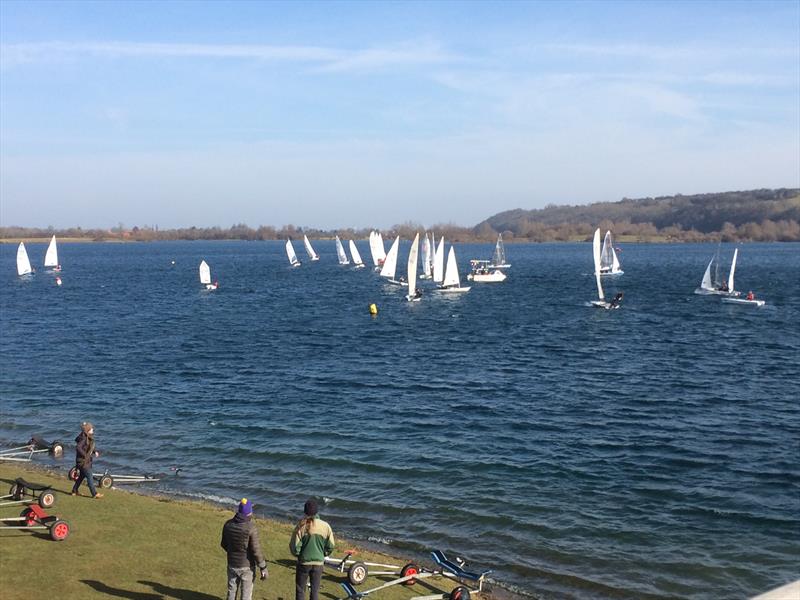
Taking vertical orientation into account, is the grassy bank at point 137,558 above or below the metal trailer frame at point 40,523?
below

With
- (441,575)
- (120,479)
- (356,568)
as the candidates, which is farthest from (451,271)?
(356,568)

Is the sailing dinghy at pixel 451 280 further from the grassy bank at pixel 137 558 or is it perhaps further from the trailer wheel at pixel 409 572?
the trailer wheel at pixel 409 572

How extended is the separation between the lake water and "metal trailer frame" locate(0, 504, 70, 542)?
728 cm

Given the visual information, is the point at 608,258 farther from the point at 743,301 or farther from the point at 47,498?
the point at 47,498

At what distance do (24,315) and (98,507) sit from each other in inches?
2381

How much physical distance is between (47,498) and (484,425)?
18422 mm

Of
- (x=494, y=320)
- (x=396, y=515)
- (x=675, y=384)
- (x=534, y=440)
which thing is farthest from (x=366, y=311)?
(x=396, y=515)

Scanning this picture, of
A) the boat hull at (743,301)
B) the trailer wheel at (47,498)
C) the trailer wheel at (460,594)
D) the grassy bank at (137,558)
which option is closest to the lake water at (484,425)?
the trailer wheel at (460,594)

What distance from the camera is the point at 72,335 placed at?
6006cm

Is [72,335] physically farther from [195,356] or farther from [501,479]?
[501,479]

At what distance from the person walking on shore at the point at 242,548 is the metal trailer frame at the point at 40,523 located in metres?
5.42

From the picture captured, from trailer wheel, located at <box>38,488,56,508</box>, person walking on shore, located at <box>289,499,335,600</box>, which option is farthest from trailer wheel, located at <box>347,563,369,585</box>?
trailer wheel, located at <box>38,488,56,508</box>

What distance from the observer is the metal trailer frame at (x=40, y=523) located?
16.4 meters

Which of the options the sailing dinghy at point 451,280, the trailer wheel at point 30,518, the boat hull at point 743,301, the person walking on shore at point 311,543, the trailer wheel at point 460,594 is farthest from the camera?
the sailing dinghy at point 451,280
